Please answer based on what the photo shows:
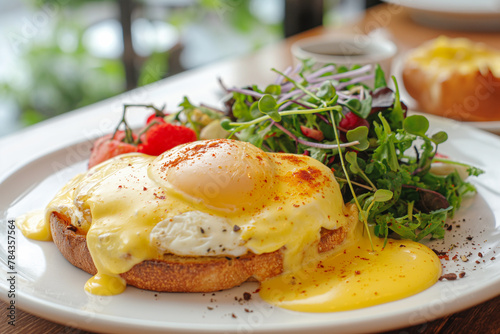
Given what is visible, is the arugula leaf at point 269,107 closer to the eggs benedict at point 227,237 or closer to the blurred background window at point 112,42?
the eggs benedict at point 227,237

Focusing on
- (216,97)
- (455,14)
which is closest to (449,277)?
(216,97)

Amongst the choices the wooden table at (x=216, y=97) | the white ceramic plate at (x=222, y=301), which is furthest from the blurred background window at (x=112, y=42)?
the white ceramic plate at (x=222, y=301)

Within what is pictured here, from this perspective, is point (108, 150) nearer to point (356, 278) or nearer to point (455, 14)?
point (356, 278)

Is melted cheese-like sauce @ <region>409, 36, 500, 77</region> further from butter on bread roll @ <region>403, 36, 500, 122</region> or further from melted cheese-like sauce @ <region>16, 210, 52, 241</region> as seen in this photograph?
melted cheese-like sauce @ <region>16, 210, 52, 241</region>

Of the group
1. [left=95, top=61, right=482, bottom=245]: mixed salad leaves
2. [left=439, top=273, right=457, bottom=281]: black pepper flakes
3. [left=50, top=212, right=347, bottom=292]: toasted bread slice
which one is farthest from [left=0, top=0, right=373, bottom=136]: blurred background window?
[left=439, top=273, right=457, bottom=281]: black pepper flakes

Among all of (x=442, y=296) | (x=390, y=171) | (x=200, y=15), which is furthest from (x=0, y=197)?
(x=200, y=15)

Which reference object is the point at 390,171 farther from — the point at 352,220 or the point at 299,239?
the point at 299,239
